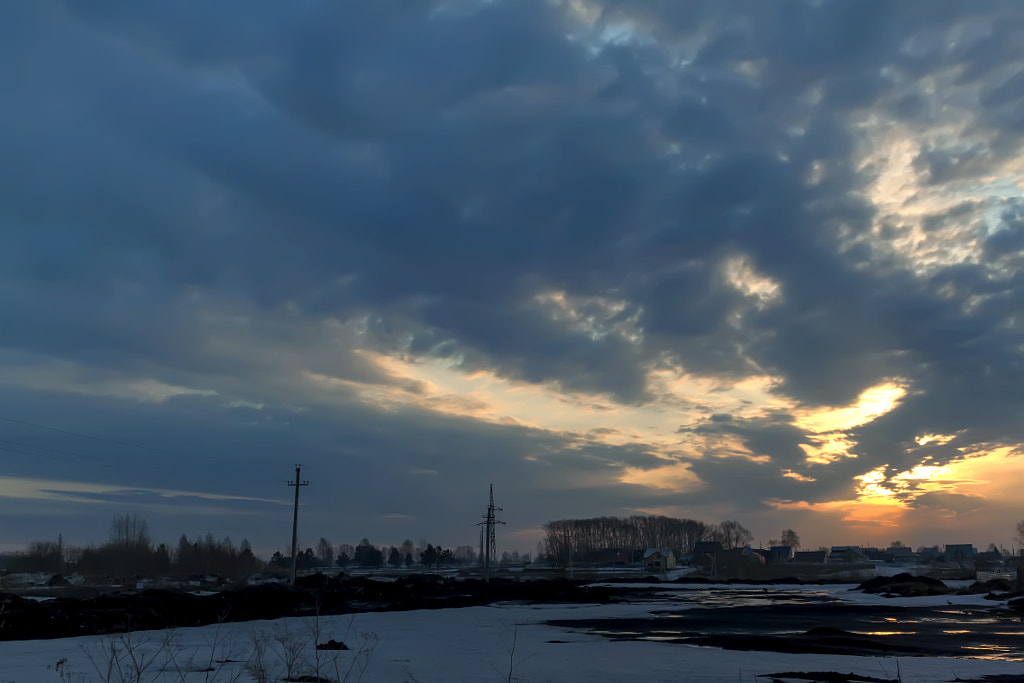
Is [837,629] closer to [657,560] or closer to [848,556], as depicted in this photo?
[657,560]

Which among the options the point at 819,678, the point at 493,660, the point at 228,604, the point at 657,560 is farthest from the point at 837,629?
the point at 657,560

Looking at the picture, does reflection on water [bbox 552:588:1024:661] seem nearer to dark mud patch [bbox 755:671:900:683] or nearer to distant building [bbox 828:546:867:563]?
dark mud patch [bbox 755:671:900:683]

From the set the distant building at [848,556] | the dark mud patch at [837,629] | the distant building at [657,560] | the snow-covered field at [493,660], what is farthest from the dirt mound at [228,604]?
the distant building at [848,556]

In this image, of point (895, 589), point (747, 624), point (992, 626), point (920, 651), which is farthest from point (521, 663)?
point (895, 589)

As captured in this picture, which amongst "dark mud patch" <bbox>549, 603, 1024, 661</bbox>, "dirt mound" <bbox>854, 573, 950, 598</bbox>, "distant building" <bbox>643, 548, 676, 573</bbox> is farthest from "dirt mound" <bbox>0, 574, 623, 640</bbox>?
"distant building" <bbox>643, 548, 676, 573</bbox>

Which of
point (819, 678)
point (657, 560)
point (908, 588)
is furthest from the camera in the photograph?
point (657, 560)

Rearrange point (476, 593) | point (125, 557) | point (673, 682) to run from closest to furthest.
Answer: point (673, 682) → point (476, 593) → point (125, 557)

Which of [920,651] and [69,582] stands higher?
[920,651]

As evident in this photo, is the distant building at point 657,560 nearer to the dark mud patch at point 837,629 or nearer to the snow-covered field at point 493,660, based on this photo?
the dark mud patch at point 837,629

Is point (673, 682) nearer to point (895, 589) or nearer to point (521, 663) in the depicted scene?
point (521, 663)

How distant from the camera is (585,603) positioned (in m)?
53.2

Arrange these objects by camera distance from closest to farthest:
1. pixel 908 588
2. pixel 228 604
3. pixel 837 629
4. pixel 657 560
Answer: pixel 837 629, pixel 228 604, pixel 908 588, pixel 657 560

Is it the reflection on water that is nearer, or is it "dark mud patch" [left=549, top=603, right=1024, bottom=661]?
"dark mud patch" [left=549, top=603, right=1024, bottom=661]

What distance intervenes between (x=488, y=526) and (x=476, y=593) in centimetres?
3116
